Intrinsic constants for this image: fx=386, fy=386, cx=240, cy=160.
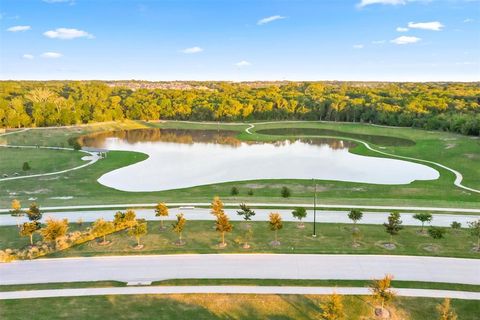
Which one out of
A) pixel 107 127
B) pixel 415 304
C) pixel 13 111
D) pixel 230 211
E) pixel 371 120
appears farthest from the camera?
pixel 371 120

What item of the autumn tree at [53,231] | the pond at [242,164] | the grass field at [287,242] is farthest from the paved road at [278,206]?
the autumn tree at [53,231]

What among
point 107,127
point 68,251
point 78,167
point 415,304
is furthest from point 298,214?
point 107,127

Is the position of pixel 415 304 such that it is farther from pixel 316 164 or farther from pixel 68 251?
pixel 316 164

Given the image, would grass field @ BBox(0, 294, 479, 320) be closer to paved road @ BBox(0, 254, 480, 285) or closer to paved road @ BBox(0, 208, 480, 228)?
paved road @ BBox(0, 254, 480, 285)

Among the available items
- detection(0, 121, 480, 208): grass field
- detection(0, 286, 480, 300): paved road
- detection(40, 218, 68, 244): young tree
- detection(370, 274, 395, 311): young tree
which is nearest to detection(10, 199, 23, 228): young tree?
detection(0, 121, 480, 208): grass field

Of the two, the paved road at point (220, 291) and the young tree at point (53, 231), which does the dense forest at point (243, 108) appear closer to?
the paved road at point (220, 291)

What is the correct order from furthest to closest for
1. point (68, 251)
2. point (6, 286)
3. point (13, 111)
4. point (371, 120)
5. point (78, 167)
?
point (371, 120) < point (13, 111) < point (78, 167) < point (68, 251) < point (6, 286)
